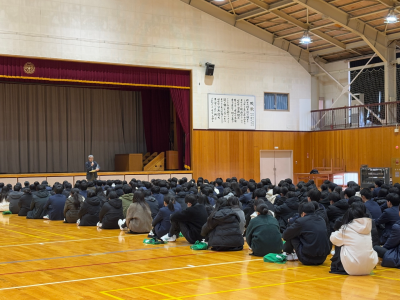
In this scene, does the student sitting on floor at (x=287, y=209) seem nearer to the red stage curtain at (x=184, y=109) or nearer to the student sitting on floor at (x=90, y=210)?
the student sitting on floor at (x=90, y=210)

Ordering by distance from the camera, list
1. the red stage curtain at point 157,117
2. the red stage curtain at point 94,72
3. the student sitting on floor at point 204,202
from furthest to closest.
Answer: the red stage curtain at point 157,117 < the red stage curtain at point 94,72 < the student sitting on floor at point 204,202

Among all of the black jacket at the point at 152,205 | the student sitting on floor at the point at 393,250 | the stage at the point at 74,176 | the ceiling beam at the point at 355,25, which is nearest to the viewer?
the student sitting on floor at the point at 393,250

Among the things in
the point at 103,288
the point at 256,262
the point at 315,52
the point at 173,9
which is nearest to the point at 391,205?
A: the point at 256,262

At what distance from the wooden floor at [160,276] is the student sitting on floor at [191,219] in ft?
0.95

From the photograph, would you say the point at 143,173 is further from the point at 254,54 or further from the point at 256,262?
the point at 256,262

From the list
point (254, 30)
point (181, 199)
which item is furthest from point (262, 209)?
point (254, 30)

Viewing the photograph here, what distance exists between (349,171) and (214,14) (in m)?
9.44

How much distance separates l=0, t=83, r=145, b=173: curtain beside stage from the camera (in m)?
24.8

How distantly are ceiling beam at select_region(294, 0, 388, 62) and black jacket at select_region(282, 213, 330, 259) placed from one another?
48.6 ft

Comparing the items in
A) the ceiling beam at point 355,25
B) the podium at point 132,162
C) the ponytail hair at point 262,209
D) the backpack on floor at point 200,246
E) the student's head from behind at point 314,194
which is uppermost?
the ceiling beam at point 355,25

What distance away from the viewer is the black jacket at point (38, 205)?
1595 cm

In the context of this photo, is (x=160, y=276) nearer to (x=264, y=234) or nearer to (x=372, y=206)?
(x=264, y=234)

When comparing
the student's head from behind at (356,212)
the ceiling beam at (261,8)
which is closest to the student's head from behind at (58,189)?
the student's head from behind at (356,212)

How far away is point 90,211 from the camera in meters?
14.1
